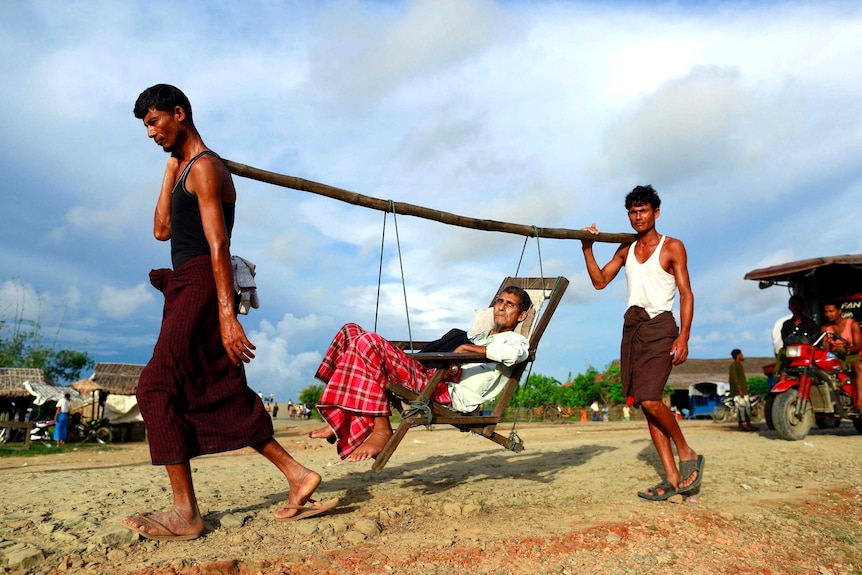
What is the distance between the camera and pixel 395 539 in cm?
315

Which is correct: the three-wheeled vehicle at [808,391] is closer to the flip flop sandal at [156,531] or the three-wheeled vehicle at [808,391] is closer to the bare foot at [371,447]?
the bare foot at [371,447]

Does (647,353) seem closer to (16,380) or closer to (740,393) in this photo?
(740,393)

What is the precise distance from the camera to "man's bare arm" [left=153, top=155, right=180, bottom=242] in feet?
10.9

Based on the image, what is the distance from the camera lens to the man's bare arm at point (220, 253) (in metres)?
3.08

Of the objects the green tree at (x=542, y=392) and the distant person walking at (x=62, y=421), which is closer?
the distant person walking at (x=62, y=421)

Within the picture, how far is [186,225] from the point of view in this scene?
3189mm

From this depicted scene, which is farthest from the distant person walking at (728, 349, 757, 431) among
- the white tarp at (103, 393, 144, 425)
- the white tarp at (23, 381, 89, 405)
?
the white tarp at (23, 381, 89, 405)

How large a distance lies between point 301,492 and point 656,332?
2.73 m

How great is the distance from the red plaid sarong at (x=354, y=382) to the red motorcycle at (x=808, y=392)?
708cm

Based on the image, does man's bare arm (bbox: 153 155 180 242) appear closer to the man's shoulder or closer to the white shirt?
the man's shoulder

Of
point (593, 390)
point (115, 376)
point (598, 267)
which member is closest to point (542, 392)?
point (593, 390)

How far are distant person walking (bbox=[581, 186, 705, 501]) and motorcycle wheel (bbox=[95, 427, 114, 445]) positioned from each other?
16.2 metres

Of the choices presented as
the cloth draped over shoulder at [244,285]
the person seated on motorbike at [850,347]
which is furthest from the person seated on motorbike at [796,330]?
the cloth draped over shoulder at [244,285]

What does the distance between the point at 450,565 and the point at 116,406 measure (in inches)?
715
